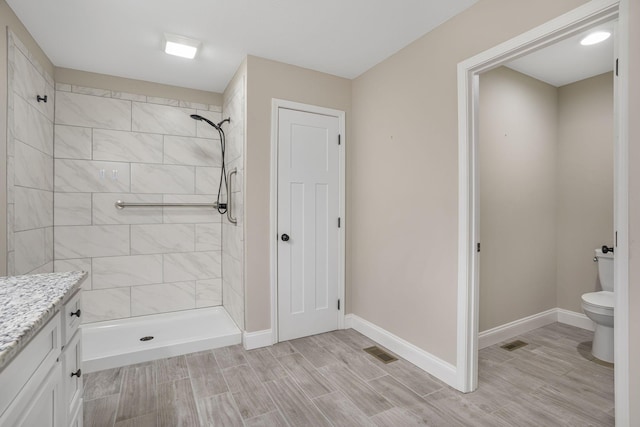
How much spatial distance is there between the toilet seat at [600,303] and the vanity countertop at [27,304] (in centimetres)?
337

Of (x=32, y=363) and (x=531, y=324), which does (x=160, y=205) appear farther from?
(x=531, y=324)

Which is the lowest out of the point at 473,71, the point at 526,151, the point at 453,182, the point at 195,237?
the point at 195,237

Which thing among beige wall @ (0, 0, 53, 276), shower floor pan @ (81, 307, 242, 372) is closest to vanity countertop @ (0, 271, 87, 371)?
beige wall @ (0, 0, 53, 276)

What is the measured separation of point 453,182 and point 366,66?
1468 millimetres

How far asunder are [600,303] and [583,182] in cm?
128

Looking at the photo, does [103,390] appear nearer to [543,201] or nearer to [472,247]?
[472,247]

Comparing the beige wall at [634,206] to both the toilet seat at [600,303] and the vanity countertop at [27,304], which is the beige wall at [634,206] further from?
the vanity countertop at [27,304]

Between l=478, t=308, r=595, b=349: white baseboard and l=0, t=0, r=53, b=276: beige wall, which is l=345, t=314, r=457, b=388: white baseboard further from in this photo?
l=0, t=0, r=53, b=276: beige wall

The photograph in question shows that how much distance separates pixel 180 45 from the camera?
2523 millimetres

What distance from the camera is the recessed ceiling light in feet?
7.72

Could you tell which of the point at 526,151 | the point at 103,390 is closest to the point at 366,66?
the point at 526,151

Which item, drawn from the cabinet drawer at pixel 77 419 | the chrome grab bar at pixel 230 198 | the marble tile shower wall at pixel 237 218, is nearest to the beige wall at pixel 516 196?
the marble tile shower wall at pixel 237 218

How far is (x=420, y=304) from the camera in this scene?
2498 millimetres

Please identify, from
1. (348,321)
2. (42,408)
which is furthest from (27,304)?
(348,321)
